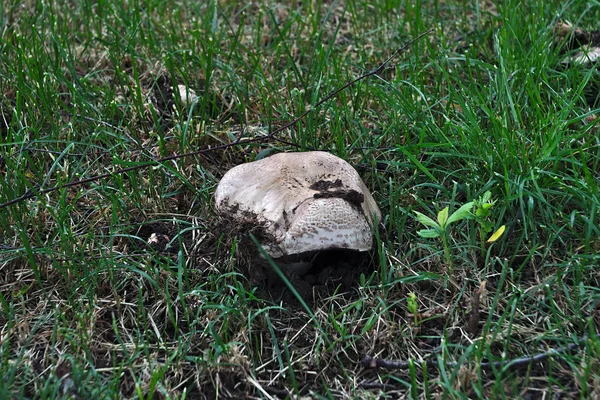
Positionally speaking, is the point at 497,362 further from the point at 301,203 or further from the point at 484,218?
the point at 301,203

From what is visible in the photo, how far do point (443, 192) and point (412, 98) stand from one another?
56 centimetres

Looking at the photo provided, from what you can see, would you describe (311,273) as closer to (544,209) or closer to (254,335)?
(254,335)

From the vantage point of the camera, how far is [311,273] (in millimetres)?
2320

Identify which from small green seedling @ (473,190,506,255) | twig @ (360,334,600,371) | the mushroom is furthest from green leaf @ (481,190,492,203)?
twig @ (360,334,600,371)

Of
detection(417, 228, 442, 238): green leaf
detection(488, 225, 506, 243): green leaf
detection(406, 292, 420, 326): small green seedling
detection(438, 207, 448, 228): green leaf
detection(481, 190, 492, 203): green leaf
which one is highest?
detection(481, 190, 492, 203): green leaf

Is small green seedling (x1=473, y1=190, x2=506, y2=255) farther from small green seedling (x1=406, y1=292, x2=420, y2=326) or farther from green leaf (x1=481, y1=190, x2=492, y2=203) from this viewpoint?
small green seedling (x1=406, y1=292, x2=420, y2=326)

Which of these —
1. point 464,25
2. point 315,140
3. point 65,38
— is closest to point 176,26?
point 65,38

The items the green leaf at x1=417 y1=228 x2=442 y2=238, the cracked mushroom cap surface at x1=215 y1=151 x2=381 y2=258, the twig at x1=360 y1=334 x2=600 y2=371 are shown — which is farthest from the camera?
the green leaf at x1=417 y1=228 x2=442 y2=238

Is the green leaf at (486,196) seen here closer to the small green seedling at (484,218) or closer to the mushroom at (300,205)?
the small green seedling at (484,218)

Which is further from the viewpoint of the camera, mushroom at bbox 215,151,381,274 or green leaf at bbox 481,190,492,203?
green leaf at bbox 481,190,492,203

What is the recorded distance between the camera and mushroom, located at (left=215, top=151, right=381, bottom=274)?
82.7 inches

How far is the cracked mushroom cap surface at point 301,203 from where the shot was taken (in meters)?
2.10

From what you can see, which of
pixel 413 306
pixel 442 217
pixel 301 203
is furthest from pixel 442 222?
pixel 301 203

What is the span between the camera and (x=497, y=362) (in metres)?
1.96
